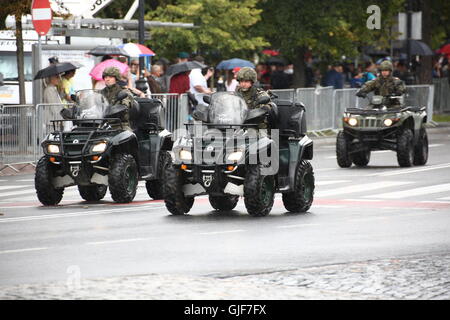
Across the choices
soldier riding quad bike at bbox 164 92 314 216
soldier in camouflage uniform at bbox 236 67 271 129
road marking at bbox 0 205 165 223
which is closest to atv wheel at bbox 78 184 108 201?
road marking at bbox 0 205 165 223

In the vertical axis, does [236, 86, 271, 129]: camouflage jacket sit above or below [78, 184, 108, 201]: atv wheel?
above

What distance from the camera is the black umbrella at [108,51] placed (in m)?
28.7

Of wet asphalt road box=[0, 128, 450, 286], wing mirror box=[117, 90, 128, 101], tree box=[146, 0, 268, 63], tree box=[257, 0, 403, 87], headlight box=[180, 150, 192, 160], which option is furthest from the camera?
tree box=[257, 0, 403, 87]

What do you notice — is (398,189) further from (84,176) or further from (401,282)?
(401,282)

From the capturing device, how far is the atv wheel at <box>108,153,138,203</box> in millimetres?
17234

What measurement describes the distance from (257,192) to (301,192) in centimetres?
110

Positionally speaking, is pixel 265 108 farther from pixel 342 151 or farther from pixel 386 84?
pixel 386 84

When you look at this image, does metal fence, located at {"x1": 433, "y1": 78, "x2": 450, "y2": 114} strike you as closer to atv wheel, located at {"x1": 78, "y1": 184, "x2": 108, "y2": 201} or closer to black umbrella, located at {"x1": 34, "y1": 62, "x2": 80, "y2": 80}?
black umbrella, located at {"x1": 34, "y1": 62, "x2": 80, "y2": 80}

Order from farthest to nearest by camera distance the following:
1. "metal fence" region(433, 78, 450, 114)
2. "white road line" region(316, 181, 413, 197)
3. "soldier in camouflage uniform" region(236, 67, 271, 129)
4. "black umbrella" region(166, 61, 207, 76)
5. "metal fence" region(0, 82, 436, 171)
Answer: "metal fence" region(433, 78, 450, 114)
"black umbrella" region(166, 61, 207, 76)
"metal fence" region(0, 82, 436, 171)
"white road line" region(316, 181, 413, 197)
"soldier in camouflage uniform" region(236, 67, 271, 129)

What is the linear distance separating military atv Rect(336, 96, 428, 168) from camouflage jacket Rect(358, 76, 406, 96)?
0.40 ft

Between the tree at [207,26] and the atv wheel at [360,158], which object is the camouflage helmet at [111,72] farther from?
the tree at [207,26]

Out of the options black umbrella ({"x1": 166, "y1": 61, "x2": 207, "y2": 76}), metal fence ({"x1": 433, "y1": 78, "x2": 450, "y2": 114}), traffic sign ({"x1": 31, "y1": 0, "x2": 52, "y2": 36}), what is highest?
traffic sign ({"x1": 31, "y1": 0, "x2": 52, "y2": 36})

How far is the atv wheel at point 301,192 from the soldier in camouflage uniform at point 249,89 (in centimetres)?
74

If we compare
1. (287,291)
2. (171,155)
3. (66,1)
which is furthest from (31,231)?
(66,1)
